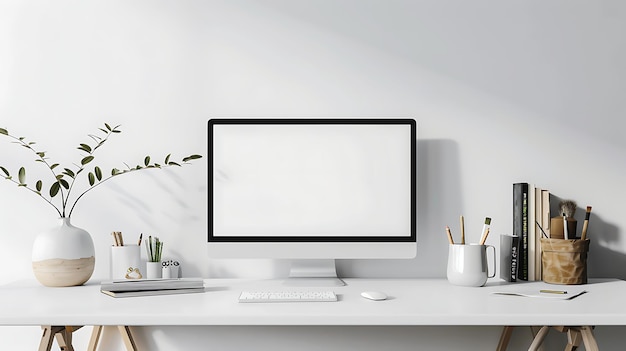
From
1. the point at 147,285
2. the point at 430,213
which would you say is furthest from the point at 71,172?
the point at 430,213

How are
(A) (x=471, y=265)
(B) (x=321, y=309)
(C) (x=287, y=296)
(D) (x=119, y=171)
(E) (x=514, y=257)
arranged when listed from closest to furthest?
(B) (x=321, y=309)
(C) (x=287, y=296)
(A) (x=471, y=265)
(E) (x=514, y=257)
(D) (x=119, y=171)

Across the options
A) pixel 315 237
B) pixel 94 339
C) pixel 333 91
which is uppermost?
pixel 333 91

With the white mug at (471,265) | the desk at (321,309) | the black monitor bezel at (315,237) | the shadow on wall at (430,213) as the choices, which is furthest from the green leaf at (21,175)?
the white mug at (471,265)

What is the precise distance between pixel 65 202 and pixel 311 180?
2.83ft

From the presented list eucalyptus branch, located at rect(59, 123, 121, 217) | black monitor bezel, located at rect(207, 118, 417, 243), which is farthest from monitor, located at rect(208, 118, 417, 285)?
eucalyptus branch, located at rect(59, 123, 121, 217)

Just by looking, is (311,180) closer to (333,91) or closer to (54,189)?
(333,91)

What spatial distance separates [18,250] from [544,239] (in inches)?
74.7

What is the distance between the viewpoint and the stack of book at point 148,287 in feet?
5.62

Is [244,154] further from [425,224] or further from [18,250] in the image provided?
[18,250]

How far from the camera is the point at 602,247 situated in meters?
2.13

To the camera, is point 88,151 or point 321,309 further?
point 88,151

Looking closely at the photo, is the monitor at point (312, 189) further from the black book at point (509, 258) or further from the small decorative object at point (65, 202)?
the black book at point (509, 258)

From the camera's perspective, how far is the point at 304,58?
84.0 inches

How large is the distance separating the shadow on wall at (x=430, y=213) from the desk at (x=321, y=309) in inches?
11.7
